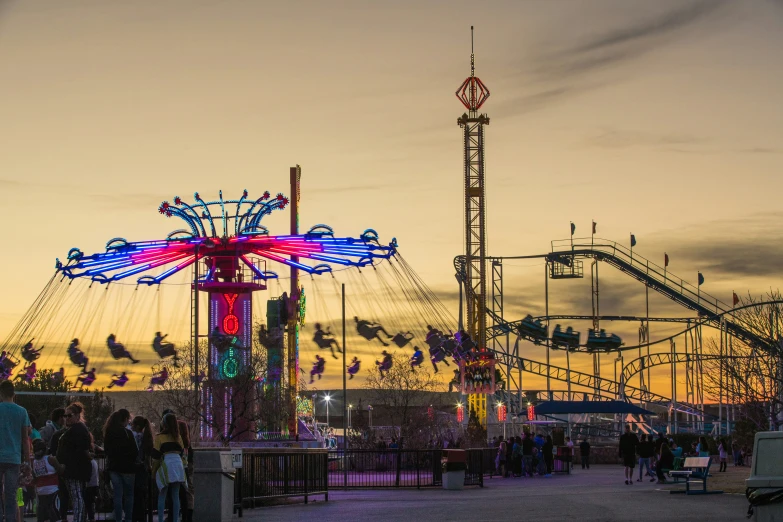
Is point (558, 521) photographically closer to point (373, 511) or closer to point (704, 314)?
point (373, 511)

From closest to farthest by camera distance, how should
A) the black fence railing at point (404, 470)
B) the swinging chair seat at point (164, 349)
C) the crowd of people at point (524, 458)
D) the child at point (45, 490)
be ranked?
the child at point (45, 490)
the black fence railing at point (404, 470)
the crowd of people at point (524, 458)
the swinging chair seat at point (164, 349)

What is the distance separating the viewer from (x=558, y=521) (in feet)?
60.3

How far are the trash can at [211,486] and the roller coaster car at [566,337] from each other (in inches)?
2091

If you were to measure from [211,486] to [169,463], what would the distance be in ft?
8.16

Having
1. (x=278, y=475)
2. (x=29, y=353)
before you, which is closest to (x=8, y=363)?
(x=29, y=353)

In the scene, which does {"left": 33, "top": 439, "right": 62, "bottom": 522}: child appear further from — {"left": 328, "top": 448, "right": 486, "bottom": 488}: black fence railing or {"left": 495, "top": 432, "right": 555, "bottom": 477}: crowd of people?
{"left": 495, "top": 432, "right": 555, "bottom": 477}: crowd of people

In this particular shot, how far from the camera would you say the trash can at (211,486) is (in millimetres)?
18250

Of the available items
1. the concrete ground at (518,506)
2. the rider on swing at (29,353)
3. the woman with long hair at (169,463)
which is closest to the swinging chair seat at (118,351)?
the rider on swing at (29,353)

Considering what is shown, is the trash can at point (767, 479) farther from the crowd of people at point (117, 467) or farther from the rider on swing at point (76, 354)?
the rider on swing at point (76, 354)

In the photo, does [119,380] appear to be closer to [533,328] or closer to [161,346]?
[161,346]

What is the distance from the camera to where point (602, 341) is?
2736 inches

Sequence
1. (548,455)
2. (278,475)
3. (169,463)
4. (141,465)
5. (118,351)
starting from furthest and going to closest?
(118,351), (548,455), (278,475), (141,465), (169,463)

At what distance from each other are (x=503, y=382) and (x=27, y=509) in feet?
187

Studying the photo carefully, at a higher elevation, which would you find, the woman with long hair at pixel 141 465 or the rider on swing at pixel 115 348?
the rider on swing at pixel 115 348
